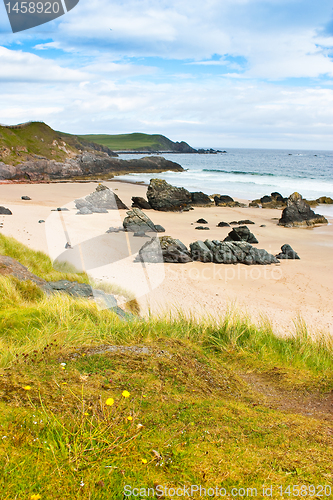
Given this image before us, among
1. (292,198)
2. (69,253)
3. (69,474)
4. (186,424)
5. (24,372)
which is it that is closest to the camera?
(69,474)

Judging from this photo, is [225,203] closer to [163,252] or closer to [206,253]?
[206,253]

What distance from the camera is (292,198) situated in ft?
74.7

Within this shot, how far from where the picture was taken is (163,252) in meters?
12.9

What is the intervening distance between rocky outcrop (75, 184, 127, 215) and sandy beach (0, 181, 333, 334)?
76 cm

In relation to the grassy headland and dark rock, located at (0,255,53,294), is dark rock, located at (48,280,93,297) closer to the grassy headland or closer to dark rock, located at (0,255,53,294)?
dark rock, located at (0,255,53,294)

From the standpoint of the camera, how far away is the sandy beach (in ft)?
26.8

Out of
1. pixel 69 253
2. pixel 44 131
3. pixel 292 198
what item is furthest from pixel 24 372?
pixel 44 131

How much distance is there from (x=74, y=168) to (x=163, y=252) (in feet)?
163

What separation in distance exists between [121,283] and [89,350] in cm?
566

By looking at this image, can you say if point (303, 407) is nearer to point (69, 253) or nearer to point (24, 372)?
point (24, 372)

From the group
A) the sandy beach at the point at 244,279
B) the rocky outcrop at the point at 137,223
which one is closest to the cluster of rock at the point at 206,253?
the sandy beach at the point at 244,279

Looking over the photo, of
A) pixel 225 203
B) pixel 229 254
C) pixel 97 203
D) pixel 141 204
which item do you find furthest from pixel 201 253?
pixel 225 203

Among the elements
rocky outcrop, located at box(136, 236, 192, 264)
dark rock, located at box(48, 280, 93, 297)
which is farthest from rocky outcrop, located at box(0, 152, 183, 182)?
dark rock, located at box(48, 280, 93, 297)

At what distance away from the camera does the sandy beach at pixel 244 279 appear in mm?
8180
